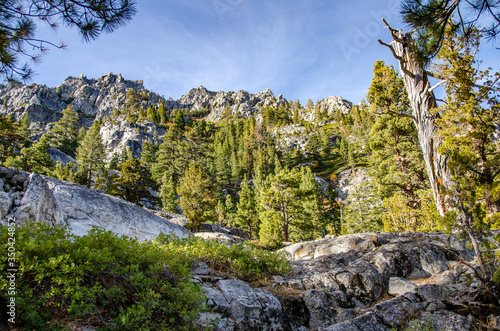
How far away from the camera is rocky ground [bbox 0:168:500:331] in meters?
3.96

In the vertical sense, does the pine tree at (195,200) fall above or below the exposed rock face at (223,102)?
below

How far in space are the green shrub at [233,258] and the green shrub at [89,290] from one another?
1588mm

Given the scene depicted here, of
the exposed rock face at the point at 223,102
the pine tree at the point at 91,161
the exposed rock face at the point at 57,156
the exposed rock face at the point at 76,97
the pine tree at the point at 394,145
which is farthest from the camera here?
the exposed rock face at the point at 223,102

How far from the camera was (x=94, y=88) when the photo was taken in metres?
147

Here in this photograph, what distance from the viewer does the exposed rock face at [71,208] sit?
21.8 ft

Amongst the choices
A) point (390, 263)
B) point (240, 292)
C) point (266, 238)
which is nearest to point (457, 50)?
point (390, 263)

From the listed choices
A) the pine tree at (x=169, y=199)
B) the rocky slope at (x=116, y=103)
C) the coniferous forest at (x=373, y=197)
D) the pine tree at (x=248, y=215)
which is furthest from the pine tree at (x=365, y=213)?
the rocky slope at (x=116, y=103)

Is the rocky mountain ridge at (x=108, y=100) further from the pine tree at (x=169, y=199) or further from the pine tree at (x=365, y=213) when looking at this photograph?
the pine tree at (x=365, y=213)

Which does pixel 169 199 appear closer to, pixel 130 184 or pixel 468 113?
pixel 130 184

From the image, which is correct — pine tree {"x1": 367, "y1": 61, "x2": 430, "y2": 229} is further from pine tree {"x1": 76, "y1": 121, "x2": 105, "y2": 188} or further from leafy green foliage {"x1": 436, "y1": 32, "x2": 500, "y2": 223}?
pine tree {"x1": 76, "y1": 121, "x2": 105, "y2": 188}

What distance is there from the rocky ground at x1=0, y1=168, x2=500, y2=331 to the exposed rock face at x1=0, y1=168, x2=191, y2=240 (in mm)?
34

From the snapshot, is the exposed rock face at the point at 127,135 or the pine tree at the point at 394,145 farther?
the exposed rock face at the point at 127,135

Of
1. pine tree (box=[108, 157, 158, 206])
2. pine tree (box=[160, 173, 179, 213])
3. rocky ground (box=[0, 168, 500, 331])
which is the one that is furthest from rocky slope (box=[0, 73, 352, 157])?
rocky ground (box=[0, 168, 500, 331])

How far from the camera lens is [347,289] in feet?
18.5
